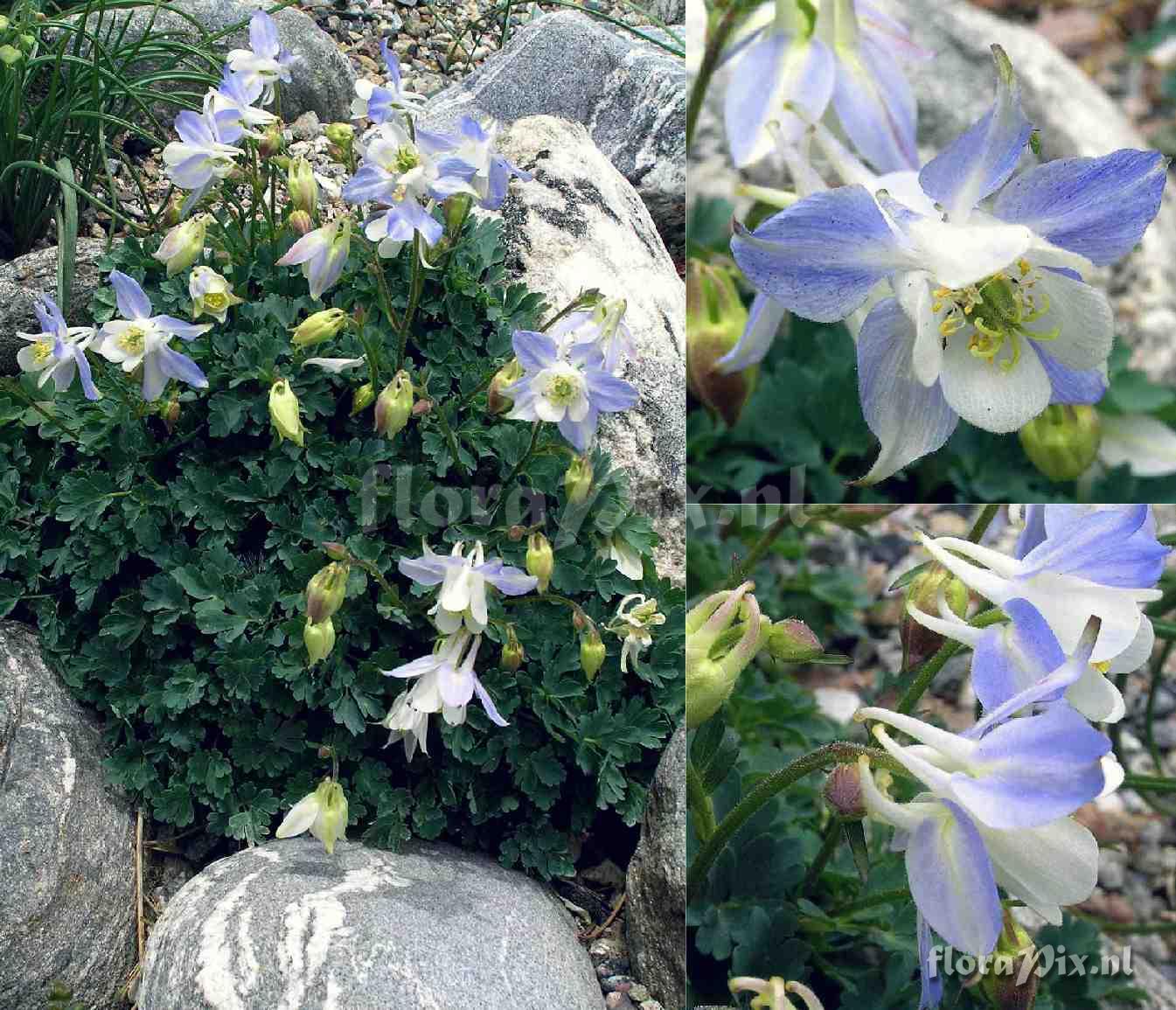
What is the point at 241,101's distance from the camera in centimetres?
150

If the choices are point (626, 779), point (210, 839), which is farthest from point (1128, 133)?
point (210, 839)

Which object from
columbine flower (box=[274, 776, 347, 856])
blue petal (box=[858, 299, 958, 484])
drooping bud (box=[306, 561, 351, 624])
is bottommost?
columbine flower (box=[274, 776, 347, 856])

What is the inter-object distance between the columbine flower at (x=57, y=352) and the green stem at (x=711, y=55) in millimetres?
921

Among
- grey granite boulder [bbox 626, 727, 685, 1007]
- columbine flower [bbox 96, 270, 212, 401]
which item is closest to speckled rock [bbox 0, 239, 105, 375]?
columbine flower [bbox 96, 270, 212, 401]

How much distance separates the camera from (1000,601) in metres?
0.82

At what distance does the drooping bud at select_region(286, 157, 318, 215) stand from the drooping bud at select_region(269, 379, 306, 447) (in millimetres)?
245

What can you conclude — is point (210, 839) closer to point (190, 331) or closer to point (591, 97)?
point (190, 331)

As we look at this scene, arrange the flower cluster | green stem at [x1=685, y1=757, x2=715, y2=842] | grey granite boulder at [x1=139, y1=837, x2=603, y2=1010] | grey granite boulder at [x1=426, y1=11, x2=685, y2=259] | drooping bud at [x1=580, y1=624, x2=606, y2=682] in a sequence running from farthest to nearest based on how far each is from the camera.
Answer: grey granite boulder at [x1=426, y1=11, x2=685, y2=259] → drooping bud at [x1=580, y1=624, x2=606, y2=682] → grey granite boulder at [x1=139, y1=837, x2=603, y2=1010] → green stem at [x1=685, y1=757, x2=715, y2=842] → the flower cluster

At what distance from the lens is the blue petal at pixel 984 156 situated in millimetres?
684

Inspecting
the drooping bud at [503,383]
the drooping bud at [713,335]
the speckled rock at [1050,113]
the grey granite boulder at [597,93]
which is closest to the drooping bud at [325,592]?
the drooping bud at [503,383]

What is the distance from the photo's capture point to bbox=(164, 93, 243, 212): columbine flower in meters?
1.48

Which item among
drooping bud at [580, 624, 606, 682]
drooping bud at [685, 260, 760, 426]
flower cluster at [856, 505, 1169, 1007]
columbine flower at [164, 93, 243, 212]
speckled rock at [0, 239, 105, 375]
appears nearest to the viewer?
flower cluster at [856, 505, 1169, 1007]

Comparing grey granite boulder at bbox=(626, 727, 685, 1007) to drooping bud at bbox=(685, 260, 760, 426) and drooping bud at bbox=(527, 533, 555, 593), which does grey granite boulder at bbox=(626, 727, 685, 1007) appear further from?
drooping bud at bbox=(685, 260, 760, 426)

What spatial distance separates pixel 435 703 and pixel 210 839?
0.53 metres
